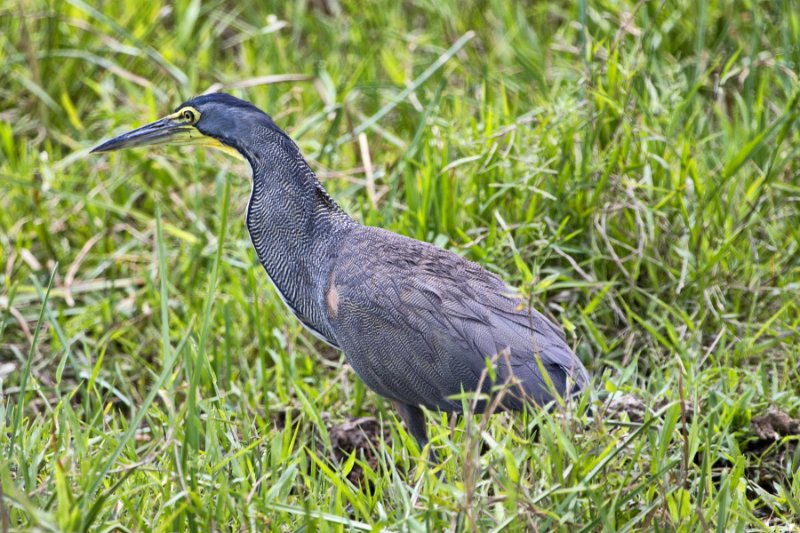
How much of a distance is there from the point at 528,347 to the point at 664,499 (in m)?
0.79

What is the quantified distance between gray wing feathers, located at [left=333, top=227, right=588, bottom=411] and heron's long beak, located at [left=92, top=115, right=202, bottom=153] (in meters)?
0.84

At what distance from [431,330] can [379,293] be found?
9.0 inches

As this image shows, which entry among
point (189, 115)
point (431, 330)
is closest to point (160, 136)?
point (189, 115)

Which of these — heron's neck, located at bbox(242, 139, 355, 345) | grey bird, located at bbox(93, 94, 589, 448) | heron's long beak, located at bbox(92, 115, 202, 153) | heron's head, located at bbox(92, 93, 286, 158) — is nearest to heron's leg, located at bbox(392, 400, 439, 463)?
grey bird, located at bbox(93, 94, 589, 448)

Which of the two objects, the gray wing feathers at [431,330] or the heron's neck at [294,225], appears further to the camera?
the heron's neck at [294,225]

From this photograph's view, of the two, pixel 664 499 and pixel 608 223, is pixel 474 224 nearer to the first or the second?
pixel 608 223

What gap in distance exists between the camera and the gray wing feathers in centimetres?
358

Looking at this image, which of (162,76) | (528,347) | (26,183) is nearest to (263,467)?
(528,347)

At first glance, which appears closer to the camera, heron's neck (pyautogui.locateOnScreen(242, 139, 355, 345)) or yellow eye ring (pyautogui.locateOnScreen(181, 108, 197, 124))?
heron's neck (pyautogui.locateOnScreen(242, 139, 355, 345))

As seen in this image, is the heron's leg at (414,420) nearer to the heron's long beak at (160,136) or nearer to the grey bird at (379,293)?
the grey bird at (379,293)

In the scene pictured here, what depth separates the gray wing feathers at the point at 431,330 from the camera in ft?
11.7

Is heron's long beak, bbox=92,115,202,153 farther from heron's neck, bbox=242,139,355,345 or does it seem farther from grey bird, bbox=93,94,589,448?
heron's neck, bbox=242,139,355,345

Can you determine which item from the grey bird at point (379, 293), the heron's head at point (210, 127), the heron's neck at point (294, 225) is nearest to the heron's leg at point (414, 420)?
the grey bird at point (379, 293)

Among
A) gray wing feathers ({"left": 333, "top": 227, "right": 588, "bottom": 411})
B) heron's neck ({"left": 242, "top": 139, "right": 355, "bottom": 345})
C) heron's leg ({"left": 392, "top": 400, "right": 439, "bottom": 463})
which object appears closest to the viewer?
gray wing feathers ({"left": 333, "top": 227, "right": 588, "bottom": 411})
